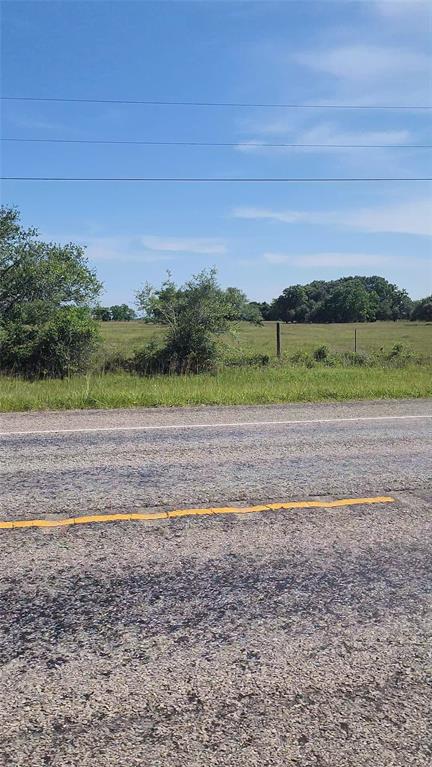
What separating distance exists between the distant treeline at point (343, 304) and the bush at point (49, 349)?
73010mm

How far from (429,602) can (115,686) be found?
1.87 meters

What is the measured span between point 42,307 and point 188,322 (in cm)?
446

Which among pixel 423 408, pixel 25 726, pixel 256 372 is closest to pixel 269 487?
pixel 25 726

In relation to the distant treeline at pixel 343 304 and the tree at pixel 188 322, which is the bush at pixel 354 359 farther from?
the distant treeline at pixel 343 304

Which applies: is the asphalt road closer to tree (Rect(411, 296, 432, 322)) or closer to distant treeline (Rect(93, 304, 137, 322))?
distant treeline (Rect(93, 304, 137, 322))

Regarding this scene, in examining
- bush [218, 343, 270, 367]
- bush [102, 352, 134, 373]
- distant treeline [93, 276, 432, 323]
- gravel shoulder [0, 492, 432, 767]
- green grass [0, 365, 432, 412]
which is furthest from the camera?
distant treeline [93, 276, 432, 323]

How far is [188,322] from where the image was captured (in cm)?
1780

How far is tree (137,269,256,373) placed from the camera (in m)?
17.7

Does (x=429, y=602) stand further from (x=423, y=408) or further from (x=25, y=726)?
(x=423, y=408)

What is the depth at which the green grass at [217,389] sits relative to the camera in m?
11.1

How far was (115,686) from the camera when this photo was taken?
2613mm

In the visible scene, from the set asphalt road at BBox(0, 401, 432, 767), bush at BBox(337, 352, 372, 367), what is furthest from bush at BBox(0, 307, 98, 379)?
asphalt road at BBox(0, 401, 432, 767)

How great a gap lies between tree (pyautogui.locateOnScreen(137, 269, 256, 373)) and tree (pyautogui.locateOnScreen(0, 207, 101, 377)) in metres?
1.93

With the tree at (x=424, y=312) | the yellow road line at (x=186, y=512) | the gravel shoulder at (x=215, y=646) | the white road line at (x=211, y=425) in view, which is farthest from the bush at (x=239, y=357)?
the tree at (x=424, y=312)
